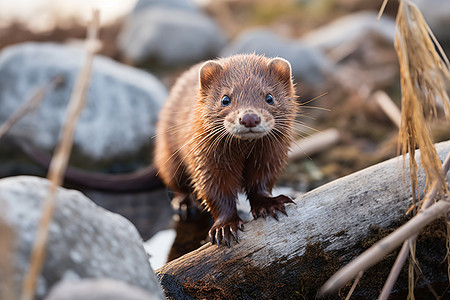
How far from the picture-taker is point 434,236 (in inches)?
166

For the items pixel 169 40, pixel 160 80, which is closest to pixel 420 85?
pixel 160 80

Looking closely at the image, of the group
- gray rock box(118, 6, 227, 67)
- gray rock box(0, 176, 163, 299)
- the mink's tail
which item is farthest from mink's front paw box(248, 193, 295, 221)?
gray rock box(118, 6, 227, 67)

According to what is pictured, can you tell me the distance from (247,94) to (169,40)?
767 centimetres

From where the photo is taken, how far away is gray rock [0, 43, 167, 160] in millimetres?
7277

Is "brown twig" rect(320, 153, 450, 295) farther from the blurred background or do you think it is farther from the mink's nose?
the blurred background

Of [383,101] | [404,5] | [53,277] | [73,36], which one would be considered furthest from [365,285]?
[73,36]

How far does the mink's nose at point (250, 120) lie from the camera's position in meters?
3.62

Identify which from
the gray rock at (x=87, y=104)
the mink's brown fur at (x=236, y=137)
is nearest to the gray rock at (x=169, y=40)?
the gray rock at (x=87, y=104)

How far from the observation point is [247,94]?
3953mm

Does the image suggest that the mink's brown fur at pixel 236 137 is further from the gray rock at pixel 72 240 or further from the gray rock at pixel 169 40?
the gray rock at pixel 169 40

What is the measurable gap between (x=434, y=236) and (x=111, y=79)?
524 cm

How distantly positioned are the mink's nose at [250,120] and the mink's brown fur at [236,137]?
0.38ft

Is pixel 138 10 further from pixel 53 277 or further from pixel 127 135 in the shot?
pixel 53 277

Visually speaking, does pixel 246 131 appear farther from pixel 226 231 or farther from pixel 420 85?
pixel 420 85
